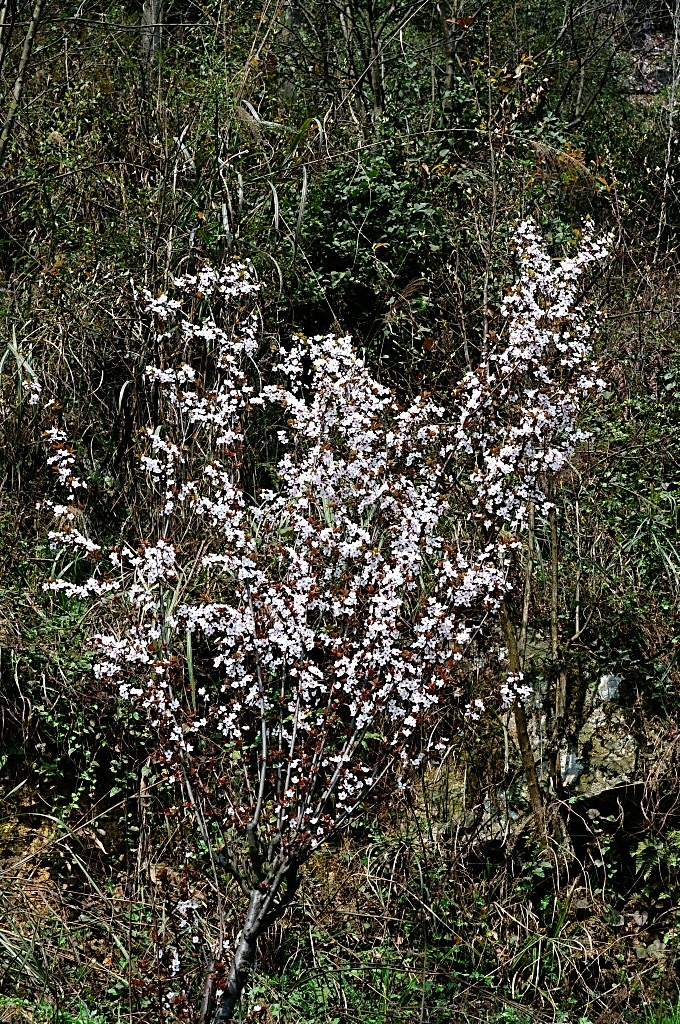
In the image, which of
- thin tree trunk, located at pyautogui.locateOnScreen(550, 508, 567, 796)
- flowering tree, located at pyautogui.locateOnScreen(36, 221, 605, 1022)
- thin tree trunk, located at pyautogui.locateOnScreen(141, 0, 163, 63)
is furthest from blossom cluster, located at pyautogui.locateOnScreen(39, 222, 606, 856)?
thin tree trunk, located at pyautogui.locateOnScreen(141, 0, 163, 63)

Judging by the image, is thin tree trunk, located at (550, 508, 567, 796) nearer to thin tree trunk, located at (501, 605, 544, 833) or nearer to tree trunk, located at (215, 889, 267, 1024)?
thin tree trunk, located at (501, 605, 544, 833)

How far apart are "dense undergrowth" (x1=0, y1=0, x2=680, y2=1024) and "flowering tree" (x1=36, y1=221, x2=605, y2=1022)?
30cm

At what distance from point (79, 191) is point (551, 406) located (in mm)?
3339

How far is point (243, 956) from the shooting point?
3236mm

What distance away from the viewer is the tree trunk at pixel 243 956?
10.6ft

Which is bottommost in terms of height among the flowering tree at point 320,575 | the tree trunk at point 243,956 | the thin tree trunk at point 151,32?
the tree trunk at point 243,956

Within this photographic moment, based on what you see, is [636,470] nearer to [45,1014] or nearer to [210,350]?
[210,350]

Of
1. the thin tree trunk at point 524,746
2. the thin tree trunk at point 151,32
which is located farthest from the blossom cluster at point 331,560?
the thin tree trunk at point 151,32

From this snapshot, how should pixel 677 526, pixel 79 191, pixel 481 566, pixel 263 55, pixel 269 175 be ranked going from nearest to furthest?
pixel 481 566 < pixel 677 526 < pixel 269 175 < pixel 79 191 < pixel 263 55

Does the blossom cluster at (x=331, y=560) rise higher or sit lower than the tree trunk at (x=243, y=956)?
higher

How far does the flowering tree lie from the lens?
351 centimetres

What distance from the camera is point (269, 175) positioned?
18.5ft

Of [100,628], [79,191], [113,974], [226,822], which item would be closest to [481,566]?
[226,822]

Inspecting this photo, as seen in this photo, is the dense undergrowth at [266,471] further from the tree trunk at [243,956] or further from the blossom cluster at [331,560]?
the blossom cluster at [331,560]
